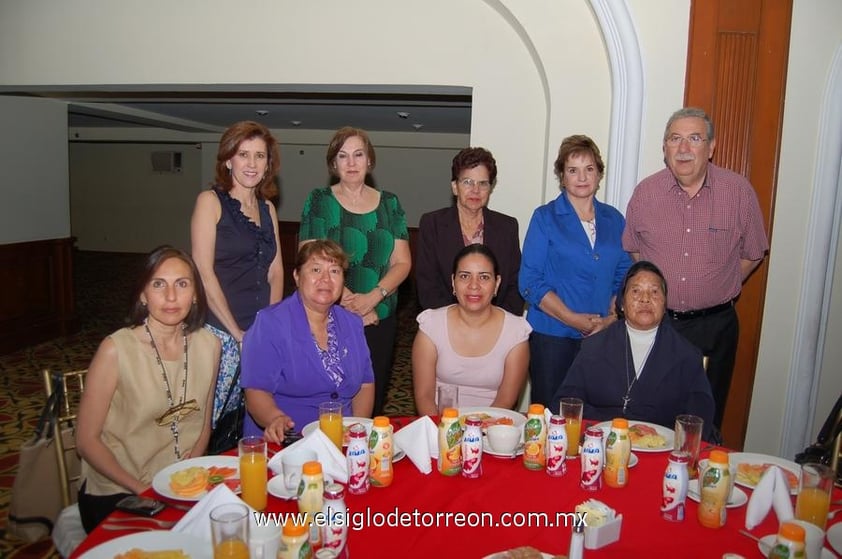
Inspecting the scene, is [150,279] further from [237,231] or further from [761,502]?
[761,502]

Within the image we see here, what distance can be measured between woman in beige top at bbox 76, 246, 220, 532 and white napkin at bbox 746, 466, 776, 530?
1750 millimetres

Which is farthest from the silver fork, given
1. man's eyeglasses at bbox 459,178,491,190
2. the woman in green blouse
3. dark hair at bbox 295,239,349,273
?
man's eyeglasses at bbox 459,178,491,190

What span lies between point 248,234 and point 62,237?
4853 mm

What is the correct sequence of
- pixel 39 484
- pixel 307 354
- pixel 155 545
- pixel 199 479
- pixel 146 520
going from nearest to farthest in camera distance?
pixel 155 545, pixel 146 520, pixel 199 479, pixel 39 484, pixel 307 354

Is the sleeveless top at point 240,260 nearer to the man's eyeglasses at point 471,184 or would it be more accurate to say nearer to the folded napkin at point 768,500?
the man's eyeglasses at point 471,184

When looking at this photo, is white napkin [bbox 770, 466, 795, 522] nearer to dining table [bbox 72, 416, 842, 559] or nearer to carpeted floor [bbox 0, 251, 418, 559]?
dining table [bbox 72, 416, 842, 559]

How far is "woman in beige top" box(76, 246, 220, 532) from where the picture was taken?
81.3 inches

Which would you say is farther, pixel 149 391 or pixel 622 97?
pixel 622 97

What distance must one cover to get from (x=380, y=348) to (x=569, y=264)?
3.52 ft

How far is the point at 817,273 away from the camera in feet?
12.0

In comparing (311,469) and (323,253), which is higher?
(323,253)

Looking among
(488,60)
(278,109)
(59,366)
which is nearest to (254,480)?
(488,60)

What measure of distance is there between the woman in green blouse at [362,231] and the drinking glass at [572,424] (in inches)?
56.5

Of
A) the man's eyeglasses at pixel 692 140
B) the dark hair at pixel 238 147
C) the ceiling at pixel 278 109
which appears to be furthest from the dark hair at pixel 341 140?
the ceiling at pixel 278 109
